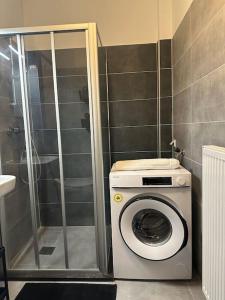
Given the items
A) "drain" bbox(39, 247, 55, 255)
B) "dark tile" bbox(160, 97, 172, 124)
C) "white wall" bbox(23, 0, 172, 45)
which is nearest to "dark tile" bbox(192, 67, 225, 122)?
"dark tile" bbox(160, 97, 172, 124)

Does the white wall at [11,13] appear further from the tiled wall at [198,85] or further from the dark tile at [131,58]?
the tiled wall at [198,85]

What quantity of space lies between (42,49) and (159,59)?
4.08 feet

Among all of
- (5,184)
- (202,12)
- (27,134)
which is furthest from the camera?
(27,134)

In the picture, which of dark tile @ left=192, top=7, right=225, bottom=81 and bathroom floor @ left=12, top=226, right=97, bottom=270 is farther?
bathroom floor @ left=12, top=226, right=97, bottom=270

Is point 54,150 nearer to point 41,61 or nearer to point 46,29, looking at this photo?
point 41,61

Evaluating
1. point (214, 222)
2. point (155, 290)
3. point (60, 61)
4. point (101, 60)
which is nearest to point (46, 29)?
point (60, 61)

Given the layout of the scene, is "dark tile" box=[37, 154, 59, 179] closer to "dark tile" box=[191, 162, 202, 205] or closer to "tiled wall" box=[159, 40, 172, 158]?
"dark tile" box=[191, 162, 202, 205]

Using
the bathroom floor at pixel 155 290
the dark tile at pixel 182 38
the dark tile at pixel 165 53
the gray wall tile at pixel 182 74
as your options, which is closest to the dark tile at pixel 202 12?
the dark tile at pixel 182 38

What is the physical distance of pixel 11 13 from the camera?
242 centimetres

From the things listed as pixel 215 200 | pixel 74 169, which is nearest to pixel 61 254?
pixel 74 169

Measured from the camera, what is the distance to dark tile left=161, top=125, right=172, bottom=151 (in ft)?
8.89

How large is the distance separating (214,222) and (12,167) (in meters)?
1.60

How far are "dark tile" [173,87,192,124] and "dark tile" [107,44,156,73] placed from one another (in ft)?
1.61

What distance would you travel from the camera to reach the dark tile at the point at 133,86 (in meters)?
2.67
